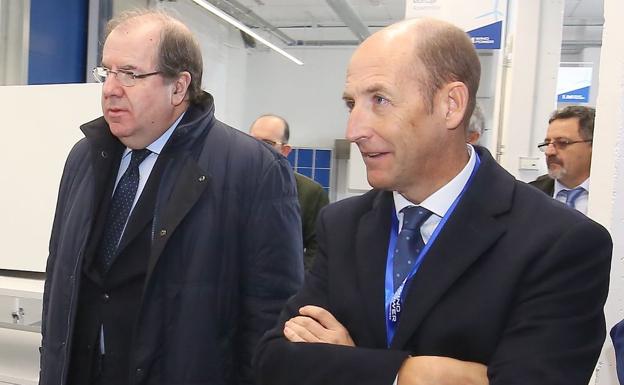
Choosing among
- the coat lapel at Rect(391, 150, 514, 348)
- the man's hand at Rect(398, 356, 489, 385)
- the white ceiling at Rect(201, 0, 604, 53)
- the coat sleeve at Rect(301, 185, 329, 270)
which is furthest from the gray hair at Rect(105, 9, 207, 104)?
the white ceiling at Rect(201, 0, 604, 53)

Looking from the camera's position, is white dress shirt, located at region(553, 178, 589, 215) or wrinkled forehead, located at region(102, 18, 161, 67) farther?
white dress shirt, located at region(553, 178, 589, 215)

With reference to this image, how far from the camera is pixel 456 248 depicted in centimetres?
111

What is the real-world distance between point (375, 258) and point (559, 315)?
0.36 meters

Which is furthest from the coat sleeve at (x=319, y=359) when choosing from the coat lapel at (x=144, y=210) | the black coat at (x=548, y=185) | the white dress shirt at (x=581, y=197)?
the black coat at (x=548, y=185)

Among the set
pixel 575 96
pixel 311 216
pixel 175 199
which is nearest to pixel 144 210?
pixel 175 199

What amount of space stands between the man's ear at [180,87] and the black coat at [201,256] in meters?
0.05

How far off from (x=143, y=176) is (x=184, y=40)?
0.42 m

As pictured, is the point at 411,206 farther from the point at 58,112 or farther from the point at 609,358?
the point at 58,112

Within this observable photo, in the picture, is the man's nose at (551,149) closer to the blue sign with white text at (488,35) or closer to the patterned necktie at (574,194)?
the patterned necktie at (574,194)

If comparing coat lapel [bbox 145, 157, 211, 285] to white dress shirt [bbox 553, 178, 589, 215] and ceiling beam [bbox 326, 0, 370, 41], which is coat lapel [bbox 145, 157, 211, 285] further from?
→ ceiling beam [bbox 326, 0, 370, 41]

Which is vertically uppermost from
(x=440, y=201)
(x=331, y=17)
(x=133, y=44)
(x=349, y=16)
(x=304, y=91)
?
(x=331, y=17)

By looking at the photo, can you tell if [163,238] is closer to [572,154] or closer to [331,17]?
[572,154]

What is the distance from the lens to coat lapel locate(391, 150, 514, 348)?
42.7 inches

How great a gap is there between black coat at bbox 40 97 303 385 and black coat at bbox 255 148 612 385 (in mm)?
487
